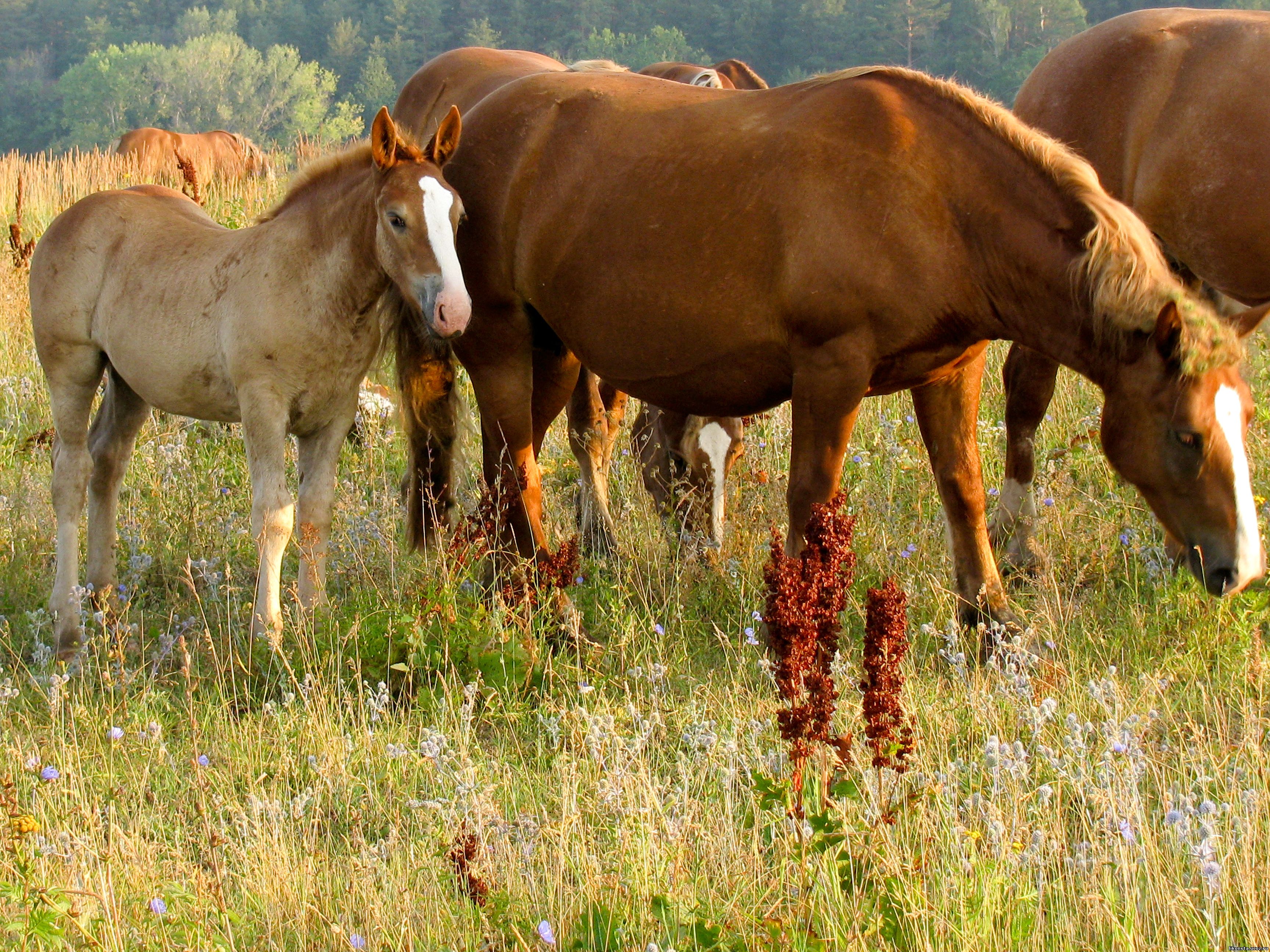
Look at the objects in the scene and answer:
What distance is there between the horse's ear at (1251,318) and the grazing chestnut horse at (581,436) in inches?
80.0

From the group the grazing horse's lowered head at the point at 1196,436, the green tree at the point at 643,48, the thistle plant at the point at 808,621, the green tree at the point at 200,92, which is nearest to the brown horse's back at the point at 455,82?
the grazing horse's lowered head at the point at 1196,436

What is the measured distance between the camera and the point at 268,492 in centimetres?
424

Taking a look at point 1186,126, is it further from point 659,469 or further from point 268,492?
point 268,492

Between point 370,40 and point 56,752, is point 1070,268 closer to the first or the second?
point 56,752

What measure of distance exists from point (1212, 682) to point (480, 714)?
2.38 m

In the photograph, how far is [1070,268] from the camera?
11.4 ft

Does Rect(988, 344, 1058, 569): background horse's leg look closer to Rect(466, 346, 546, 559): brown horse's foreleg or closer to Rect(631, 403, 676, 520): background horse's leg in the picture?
Rect(631, 403, 676, 520): background horse's leg

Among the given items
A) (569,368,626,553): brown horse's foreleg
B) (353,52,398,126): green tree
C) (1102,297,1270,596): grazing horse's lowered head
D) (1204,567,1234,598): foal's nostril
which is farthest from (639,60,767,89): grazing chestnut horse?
(353,52,398,126): green tree

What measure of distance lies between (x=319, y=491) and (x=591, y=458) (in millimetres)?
1645

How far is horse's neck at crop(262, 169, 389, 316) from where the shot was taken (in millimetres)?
4180

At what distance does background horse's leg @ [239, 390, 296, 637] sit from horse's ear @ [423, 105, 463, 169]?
3.31 feet

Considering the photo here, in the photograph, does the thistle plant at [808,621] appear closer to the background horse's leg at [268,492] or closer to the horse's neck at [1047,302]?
the horse's neck at [1047,302]

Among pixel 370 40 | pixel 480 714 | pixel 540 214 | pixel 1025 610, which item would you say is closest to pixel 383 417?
pixel 540 214

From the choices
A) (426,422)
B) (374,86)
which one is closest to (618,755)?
(426,422)
